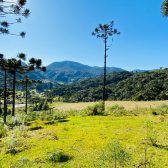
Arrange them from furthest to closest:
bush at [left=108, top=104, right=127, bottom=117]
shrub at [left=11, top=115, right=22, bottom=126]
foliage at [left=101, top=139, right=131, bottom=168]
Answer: bush at [left=108, top=104, right=127, bottom=117], shrub at [left=11, top=115, right=22, bottom=126], foliage at [left=101, top=139, right=131, bottom=168]

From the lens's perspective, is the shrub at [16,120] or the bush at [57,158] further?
the shrub at [16,120]

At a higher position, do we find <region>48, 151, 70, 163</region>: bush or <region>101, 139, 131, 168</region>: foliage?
<region>101, 139, 131, 168</region>: foliage

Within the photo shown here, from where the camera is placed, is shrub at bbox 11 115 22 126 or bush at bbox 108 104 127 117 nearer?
shrub at bbox 11 115 22 126

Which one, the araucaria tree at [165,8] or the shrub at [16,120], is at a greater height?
the araucaria tree at [165,8]

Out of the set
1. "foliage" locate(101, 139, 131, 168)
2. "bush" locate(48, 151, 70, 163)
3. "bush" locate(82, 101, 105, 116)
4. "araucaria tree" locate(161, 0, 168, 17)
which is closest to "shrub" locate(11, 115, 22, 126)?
"bush" locate(82, 101, 105, 116)

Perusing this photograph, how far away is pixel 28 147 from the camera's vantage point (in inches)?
204

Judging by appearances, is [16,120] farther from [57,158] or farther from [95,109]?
[57,158]

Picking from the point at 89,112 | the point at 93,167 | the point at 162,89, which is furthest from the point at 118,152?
the point at 162,89

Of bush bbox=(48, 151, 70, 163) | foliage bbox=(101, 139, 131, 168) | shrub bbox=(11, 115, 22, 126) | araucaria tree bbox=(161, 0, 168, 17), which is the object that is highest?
araucaria tree bbox=(161, 0, 168, 17)

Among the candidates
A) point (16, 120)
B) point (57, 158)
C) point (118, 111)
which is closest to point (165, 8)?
point (118, 111)

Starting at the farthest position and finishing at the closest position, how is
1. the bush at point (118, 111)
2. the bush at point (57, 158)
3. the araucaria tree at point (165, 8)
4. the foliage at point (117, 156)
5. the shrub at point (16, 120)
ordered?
the bush at point (118, 111)
the shrub at point (16, 120)
the araucaria tree at point (165, 8)
the bush at point (57, 158)
the foliage at point (117, 156)

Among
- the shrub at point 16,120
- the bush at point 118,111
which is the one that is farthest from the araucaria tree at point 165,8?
the shrub at point 16,120

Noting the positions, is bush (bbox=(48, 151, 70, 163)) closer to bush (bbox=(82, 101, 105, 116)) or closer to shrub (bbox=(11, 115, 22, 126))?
shrub (bbox=(11, 115, 22, 126))

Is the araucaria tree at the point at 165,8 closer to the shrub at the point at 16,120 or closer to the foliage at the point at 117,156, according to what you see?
the foliage at the point at 117,156
